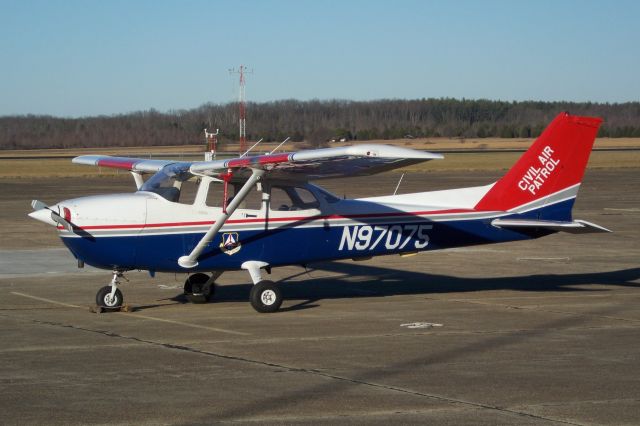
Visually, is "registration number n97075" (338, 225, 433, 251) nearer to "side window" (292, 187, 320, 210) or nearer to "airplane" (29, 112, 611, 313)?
"airplane" (29, 112, 611, 313)

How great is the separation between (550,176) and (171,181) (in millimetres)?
5415

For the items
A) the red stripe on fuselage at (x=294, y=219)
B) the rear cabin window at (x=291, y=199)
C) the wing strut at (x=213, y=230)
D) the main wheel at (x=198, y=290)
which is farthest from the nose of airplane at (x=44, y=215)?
the rear cabin window at (x=291, y=199)

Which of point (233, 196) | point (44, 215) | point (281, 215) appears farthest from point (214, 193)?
point (44, 215)


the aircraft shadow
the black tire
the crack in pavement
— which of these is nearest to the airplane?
the black tire

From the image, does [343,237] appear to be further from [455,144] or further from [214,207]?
[455,144]

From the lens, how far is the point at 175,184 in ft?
43.8

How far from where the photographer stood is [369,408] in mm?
7797

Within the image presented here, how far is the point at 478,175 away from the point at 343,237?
42.3 meters

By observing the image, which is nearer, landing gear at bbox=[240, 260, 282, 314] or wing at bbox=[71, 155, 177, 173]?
landing gear at bbox=[240, 260, 282, 314]

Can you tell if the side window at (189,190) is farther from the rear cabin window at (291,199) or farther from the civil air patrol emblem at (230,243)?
the rear cabin window at (291,199)

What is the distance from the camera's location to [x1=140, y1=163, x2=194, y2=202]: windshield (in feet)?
43.5

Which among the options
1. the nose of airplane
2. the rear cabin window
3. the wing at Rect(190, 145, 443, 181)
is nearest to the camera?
the wing at Rect(190, 145, 443, 181)

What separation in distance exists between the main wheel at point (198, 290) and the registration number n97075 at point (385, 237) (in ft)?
6.44

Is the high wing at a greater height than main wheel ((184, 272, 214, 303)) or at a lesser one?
greater
